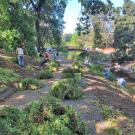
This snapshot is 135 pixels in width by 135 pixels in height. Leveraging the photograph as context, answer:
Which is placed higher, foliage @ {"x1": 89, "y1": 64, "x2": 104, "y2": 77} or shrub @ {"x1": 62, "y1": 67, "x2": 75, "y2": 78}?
shrub @ {"x1": 62, "y1": 67, "x2": 75, "y2": 78}

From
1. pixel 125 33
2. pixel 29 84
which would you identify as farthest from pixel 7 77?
pixel 125 33

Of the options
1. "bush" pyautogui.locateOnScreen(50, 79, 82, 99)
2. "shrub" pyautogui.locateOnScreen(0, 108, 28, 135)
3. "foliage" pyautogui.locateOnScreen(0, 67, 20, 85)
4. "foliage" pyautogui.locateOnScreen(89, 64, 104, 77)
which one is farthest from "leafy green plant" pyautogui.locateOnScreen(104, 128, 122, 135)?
"foliage" pyautogui.locateOnScreen(89, 64, 104, 77)

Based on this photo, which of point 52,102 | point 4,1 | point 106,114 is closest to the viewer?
point 52,102

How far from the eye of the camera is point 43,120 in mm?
11133

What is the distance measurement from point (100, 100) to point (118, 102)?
1203 mm

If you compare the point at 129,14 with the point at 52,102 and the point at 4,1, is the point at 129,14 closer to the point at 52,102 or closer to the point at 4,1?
A: the point at 4,1

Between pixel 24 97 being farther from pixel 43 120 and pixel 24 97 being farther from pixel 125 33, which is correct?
pixel 125 33

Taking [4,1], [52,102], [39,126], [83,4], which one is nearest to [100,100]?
[52,102]

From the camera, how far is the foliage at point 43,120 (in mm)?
10344

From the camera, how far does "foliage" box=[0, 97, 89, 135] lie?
33.9 feet

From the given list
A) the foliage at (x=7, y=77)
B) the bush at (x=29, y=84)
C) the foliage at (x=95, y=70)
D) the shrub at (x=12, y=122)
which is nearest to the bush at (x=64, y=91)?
the bush at (x=29, y=84)

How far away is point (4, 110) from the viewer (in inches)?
422

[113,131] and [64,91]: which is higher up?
[64,91]

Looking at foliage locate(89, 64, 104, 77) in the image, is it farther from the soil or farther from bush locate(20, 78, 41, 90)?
bush locate(20, 78, 41, 90)
